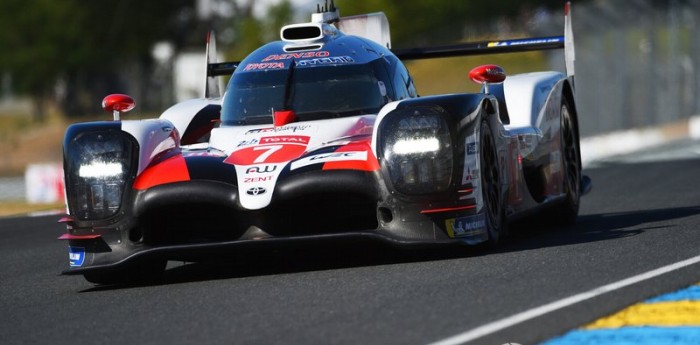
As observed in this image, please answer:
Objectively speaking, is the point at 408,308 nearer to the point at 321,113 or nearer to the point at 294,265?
the point at 294,265

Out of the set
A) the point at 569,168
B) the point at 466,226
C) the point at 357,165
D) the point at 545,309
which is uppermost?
the point at 357,165

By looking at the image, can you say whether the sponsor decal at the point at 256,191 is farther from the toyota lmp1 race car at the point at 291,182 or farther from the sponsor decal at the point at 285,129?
the sponsor decal at the point at 285,129

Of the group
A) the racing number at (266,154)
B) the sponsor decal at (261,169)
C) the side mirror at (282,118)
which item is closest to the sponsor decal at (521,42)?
the side mirror at (282,118)

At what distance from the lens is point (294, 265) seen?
8344mm

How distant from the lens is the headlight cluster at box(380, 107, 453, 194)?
7.68m

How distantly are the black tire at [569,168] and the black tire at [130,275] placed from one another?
2970 millimetres

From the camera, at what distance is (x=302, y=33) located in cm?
952

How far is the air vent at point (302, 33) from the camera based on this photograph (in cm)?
946

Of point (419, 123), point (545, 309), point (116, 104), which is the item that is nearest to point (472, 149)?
point (419, 123)

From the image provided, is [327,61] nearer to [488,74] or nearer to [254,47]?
[488,74]

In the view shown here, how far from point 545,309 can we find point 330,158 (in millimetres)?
2138

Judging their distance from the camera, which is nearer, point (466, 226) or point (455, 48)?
point (466, 226)

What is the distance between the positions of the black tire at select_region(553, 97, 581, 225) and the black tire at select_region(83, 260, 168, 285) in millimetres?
2970

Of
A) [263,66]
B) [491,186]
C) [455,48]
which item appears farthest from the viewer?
[455,48]
